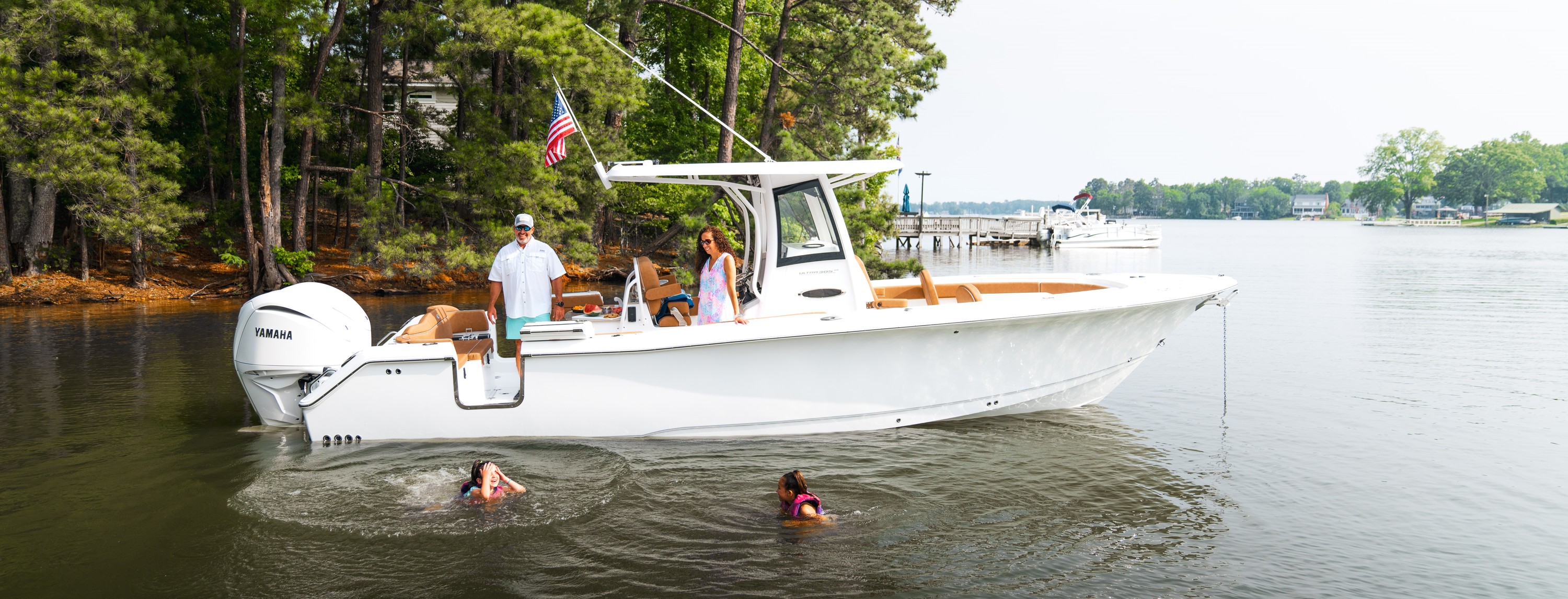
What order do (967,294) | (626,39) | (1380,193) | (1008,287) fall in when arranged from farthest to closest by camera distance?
(1380,193) → (626,39) → (1008,287) → (967,294)

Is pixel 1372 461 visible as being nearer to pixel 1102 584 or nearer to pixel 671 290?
pixel 1102 584

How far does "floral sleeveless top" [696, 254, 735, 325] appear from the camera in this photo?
750 cm

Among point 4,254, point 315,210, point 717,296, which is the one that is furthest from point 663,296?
point 315,210

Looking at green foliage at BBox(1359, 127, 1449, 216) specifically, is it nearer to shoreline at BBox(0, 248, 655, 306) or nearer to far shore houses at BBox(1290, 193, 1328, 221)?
far shore houses at BBox(1290, 193, 1328, 221)

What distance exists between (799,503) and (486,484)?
2087mm

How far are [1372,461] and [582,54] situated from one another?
17.4 meters

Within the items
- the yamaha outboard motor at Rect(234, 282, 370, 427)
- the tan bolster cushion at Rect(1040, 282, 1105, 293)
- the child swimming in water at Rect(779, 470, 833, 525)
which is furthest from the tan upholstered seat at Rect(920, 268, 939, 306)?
the yamaha outboard motor at Rect(234, 282, 370, 427)

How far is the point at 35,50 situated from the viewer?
64.6 feet

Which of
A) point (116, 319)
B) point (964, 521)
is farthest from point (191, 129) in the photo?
point (964, 521)

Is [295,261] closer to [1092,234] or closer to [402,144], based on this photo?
[402,144]

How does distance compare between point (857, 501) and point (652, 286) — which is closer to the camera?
point (857, 501)

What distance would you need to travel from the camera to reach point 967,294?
8648mm

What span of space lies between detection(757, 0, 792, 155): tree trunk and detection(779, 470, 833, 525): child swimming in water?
648 inches

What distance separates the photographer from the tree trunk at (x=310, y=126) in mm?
20922
